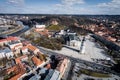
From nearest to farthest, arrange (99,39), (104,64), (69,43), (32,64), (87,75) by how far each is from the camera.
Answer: (87,75) < (32,64) < (104,64) < (69,43) < (99,39)

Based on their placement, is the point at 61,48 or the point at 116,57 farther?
the point at 61,48

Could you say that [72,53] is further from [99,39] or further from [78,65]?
[99,39]

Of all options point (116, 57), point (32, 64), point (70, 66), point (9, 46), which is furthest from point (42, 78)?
point (116, 57)

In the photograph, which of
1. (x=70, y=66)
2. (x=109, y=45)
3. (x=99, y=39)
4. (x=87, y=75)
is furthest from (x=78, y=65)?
(x=99, y=39)

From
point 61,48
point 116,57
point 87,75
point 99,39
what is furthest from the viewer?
point 99,39

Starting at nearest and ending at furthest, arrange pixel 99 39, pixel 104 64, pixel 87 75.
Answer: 1. pixel 87 75
2. pixel 104 64
3. pixel 99 39

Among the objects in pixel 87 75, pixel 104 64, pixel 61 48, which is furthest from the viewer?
pixel 61 48

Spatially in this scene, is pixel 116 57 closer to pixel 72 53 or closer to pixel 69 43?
pixel 72 53

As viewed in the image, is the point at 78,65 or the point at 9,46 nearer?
the point at 78,65
